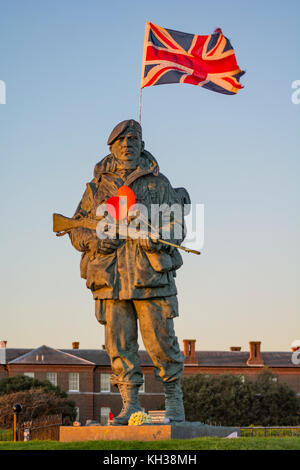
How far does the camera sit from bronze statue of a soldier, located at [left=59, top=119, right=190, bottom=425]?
33.2 ft

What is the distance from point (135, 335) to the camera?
10367 mm

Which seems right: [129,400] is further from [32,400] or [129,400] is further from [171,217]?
[32,400]

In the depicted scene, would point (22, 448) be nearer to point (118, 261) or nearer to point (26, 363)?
point (118, 261)

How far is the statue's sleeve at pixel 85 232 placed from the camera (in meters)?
10.4

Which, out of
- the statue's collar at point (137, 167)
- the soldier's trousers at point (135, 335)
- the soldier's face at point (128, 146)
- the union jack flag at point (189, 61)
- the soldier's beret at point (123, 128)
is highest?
the union jack flag at point (189, 61)

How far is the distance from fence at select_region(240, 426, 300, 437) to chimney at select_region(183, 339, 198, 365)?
55.8 meters

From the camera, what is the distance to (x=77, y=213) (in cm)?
1073

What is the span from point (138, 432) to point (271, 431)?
4708 millimetres

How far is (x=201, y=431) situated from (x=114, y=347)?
152 centimetres

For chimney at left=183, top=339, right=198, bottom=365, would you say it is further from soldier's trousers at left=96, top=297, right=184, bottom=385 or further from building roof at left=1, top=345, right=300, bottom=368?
soldier's trousers at left=96, top=297, right=184, bottom=385

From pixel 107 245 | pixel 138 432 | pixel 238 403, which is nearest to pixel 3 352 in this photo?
pixel 238 403

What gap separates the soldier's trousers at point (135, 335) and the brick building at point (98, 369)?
53.3 meters

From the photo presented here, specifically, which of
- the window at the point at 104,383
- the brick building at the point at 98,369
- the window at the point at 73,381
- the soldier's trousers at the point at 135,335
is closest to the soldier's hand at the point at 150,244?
the soldier's trousers at the point at 135,335

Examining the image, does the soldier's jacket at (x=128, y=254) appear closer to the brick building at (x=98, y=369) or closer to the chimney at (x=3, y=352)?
the brick building at (x=98, y=369)
